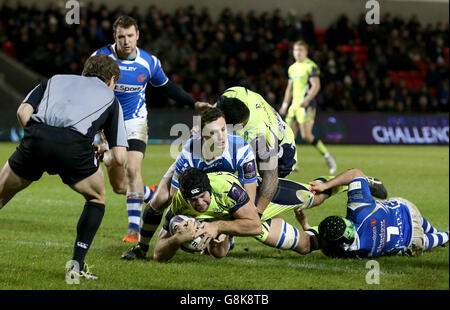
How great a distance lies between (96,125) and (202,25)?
20.3m

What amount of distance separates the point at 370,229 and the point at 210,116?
1.69m

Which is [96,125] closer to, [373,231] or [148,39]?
[373,231]

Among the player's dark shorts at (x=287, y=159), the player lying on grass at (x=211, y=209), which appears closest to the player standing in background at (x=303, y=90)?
the player's dark shorts at (x=287, y=159)

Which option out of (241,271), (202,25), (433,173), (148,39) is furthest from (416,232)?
(202,25)

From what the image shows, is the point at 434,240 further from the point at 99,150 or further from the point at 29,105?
the point at 29,105

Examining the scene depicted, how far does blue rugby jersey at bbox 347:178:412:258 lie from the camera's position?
5918mm

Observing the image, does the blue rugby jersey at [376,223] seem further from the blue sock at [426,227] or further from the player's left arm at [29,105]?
the player's left arm at [29,105]

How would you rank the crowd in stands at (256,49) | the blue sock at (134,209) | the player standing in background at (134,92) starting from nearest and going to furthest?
1. the blue sock at (134,209)
2. the player standing in background at (134,92)
3. the crowd in stands at (256,49)

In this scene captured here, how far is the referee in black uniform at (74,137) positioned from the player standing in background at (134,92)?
2116 mm

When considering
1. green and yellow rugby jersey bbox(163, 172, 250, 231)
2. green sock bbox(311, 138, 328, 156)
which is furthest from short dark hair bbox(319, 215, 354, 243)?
green sock bbox(311, 138, 328, 156)

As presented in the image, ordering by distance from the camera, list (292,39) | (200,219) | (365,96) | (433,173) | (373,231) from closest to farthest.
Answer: (200,219)
(373,231)
(433,173)
(365,96)
(292,39)

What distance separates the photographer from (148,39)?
22.2 m

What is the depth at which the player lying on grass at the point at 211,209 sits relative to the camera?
5125 millimetres

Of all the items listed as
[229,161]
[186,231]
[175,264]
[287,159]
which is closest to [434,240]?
[287,159]
